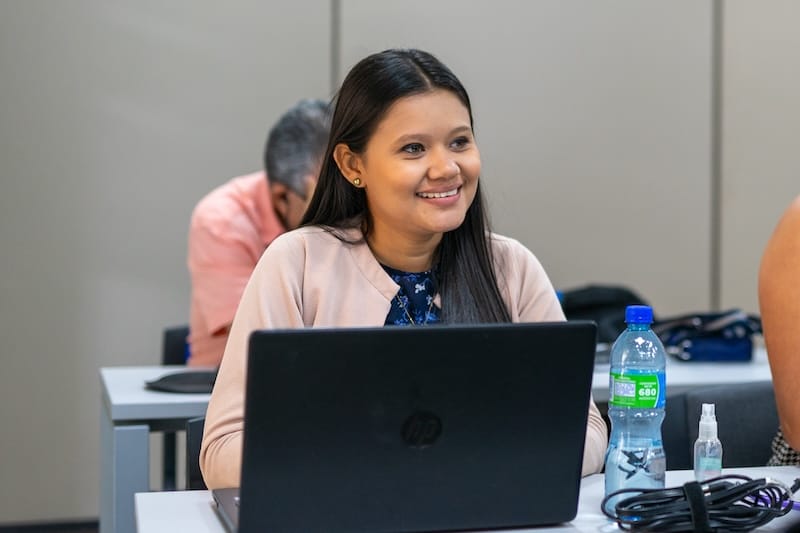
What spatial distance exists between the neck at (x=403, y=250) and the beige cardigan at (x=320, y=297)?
0.10 ft

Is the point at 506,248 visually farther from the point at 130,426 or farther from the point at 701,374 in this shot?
the point at 701,374

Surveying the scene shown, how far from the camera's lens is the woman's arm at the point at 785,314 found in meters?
1.85

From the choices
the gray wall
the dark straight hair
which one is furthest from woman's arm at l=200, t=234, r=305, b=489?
Result: the gray wall

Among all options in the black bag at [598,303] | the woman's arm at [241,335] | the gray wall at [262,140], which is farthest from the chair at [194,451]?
the gray wall at [262,140]

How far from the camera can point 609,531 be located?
4.48ft

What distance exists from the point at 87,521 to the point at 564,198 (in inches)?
88.2

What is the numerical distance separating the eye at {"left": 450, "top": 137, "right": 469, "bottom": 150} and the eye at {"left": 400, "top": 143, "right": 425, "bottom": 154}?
0.05m

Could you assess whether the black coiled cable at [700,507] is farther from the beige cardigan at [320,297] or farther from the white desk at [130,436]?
the white desk at [130,436]

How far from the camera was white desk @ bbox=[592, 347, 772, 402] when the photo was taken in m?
2.77

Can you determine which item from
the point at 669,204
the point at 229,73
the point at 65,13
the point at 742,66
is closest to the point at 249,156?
the point at 229,73

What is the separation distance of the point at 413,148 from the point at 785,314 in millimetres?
687

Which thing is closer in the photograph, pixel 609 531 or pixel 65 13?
pixel 609 531

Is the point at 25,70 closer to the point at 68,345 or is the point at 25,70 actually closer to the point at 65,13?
the point at 65,13

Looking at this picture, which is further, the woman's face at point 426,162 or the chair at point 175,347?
the chair at point 175,347
